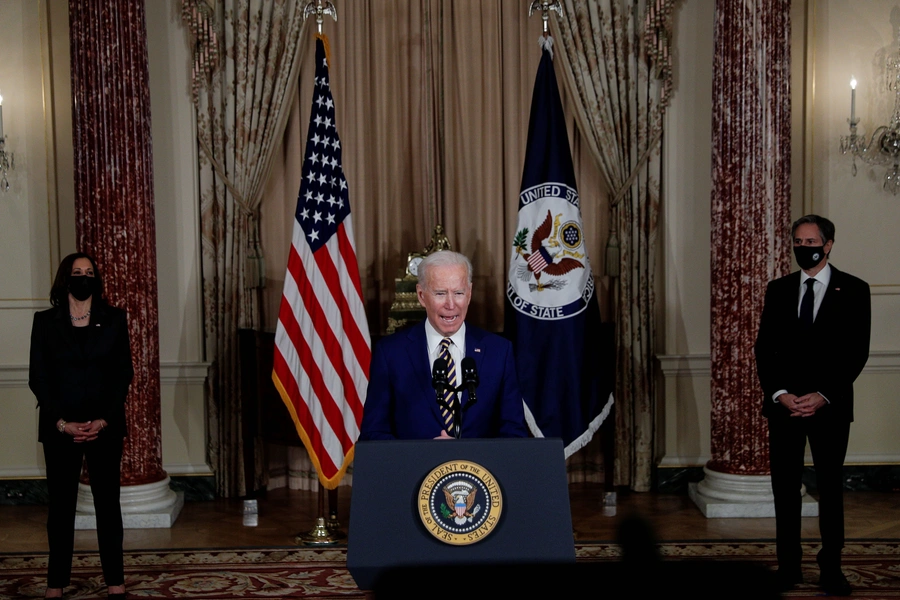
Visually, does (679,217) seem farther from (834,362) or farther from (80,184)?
(80,184)

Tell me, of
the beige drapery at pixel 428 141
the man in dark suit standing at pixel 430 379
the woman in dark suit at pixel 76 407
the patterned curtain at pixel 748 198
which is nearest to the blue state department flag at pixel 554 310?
the patterned curtain at pixel 748 198

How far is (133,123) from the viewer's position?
604 cm

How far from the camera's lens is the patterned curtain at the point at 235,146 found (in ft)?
22.4

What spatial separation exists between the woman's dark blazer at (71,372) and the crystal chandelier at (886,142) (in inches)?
203

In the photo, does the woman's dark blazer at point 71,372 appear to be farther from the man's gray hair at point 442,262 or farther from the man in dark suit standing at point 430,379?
the man's gray hair at point 442,262

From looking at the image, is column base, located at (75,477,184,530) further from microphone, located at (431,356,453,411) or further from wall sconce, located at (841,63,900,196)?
wall sconce, located at (841,63,900,196)

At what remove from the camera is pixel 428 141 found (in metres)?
7.04

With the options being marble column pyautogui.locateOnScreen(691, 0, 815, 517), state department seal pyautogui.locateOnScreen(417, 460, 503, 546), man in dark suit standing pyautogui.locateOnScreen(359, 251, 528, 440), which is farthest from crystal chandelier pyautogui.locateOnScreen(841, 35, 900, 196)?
state department seal pyautogui.locateOnScreen(417, 460, 503, 546)

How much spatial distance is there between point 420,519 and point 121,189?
435cm

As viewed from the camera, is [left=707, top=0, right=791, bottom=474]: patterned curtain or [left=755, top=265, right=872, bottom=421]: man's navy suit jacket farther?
[left=707, top=0, right=791, bottom=474]: patterned curtain

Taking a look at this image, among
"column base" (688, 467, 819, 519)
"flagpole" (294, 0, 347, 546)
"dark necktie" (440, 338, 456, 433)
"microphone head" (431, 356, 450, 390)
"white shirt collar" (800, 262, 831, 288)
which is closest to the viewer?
"microphone head" (431, 356, 450, 390)

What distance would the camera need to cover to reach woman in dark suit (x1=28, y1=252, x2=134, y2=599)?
450 centimetres

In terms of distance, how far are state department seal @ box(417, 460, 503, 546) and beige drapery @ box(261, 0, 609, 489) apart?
4667 mm

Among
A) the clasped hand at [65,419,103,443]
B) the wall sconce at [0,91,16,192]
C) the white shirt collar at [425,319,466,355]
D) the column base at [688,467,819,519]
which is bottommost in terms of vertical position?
the column base at [688,467,819,519]
